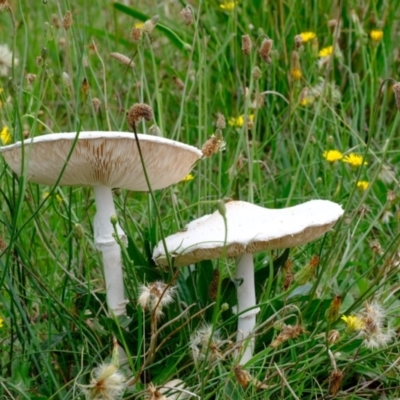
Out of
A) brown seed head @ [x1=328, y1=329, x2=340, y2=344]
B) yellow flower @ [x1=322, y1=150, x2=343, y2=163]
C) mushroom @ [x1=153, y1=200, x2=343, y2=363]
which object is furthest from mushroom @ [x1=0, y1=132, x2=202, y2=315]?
yellow flower @ [x1=322, y1=150, x2=343, y2=163]

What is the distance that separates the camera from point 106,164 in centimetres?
192

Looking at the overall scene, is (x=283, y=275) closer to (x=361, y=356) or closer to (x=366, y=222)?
(x=361, y=356)

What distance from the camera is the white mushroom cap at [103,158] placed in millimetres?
1833

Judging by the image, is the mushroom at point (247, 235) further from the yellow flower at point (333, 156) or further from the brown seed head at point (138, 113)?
the yellow flower at point (333, 156)

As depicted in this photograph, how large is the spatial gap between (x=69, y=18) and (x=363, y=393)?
1241 mm

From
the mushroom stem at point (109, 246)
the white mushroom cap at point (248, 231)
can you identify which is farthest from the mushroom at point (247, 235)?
the mushroom stem at point (109, 246)

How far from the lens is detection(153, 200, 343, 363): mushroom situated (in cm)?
190

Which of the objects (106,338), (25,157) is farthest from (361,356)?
(25,157)

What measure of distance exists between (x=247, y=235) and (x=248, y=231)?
0.06 ft

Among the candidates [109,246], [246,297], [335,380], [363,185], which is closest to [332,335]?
[335,380]

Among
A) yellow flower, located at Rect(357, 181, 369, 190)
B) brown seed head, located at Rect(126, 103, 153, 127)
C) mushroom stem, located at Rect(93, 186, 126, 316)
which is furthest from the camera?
yellow flower, located at Rect(357, 181, 369, 190)

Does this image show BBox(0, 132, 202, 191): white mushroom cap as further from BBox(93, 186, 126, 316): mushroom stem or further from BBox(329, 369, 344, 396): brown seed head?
BBox(329, 369, 344, 396): brown seed head

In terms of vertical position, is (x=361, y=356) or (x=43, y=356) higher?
(x=43, y=356)

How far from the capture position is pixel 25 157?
1.92m
